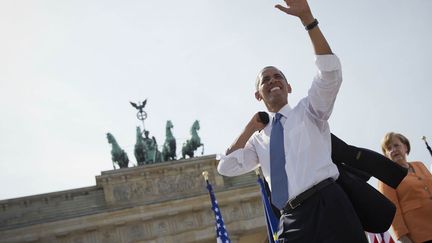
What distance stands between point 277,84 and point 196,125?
67.1 feet

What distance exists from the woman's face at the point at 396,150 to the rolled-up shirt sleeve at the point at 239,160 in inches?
76.2

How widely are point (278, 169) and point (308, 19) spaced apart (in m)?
0.68

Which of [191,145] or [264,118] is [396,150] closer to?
[264,118]

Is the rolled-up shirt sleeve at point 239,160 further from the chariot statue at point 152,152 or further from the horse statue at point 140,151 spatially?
the chariot statue at point 152,152

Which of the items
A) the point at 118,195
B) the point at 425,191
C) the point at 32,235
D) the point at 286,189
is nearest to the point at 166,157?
the point at 118,195

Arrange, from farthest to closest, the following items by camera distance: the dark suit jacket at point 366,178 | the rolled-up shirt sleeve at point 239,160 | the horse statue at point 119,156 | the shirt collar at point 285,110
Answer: the horse statue at point 119,156 < the rolled-up shirt sleeve at point 239,160 < the shirt collar at point 285,110 < the dark suit jacket at point 366,178

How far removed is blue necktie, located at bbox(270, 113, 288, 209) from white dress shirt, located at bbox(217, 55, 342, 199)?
0.07ft

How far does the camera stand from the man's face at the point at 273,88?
2.37 metres

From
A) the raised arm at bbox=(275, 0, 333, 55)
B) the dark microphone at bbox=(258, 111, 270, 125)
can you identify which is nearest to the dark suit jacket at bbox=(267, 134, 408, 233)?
the dark microphone at bbox=(258, 111, 270, 125)

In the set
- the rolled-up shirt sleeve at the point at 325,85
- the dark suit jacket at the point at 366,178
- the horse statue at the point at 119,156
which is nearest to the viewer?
the rolled-up shirt sleeve at the point at 325,85

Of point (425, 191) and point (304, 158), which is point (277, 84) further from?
point (425, 191)

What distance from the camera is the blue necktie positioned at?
6.93 feet

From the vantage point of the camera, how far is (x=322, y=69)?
1957 millimetres

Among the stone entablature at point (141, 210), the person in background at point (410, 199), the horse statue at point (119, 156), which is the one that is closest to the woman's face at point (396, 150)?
the person in background at point (410, 199)
